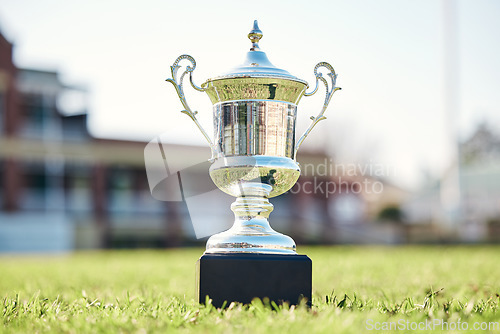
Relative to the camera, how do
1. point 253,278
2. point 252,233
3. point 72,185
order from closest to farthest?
point 253,278 < point 252,233 < point 72,185

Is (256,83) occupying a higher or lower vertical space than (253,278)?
higher

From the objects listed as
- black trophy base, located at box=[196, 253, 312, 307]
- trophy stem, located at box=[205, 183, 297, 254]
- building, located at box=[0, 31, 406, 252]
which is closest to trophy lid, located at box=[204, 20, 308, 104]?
trophy stem, located at box=[205, 183, 297, 254]

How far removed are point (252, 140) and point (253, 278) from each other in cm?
81

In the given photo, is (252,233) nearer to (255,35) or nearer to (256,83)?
(256,83)

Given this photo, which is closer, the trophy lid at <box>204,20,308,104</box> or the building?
the trophy lid at <box>204,20,308,104</box>

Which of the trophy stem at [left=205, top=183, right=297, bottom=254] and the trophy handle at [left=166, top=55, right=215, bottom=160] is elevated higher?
the trophy handle at [left=166, top=55, right=215, bottom=160]

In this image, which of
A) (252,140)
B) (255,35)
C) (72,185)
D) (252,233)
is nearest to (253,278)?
(252,233)

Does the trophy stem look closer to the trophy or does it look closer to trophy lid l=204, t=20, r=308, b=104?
the trophy

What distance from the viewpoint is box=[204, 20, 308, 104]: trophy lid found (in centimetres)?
352

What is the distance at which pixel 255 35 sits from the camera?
3.84 m

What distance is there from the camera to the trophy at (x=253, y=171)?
3.35 meters

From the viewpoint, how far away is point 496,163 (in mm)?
49469

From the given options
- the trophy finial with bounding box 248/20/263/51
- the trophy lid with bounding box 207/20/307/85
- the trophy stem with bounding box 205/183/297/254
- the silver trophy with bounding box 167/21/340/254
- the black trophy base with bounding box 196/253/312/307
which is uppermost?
the trophy finial with bounding box 248/20/263/51

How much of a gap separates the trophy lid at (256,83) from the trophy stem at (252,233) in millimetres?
539
